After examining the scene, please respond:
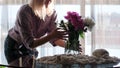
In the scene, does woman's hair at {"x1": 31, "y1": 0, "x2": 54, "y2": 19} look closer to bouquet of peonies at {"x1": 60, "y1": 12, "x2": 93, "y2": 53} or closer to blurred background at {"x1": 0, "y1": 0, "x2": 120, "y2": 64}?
bouquet of peonies at {"x1": 60, "y1": 12, "x2": 93, "y2": 53}

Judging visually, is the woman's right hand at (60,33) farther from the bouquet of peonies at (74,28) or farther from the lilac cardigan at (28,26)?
the lilac cardigan at (28,26)

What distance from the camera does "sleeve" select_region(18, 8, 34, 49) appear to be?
6.41 feet

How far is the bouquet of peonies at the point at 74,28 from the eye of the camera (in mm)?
1653

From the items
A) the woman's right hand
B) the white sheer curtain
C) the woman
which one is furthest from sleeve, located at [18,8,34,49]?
the white sheer curtain

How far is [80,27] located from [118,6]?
167 cm

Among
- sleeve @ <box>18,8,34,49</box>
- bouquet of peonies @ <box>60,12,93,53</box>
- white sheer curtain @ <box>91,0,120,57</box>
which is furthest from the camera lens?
white sheer curtain @ <box>91,0,120,57</box>

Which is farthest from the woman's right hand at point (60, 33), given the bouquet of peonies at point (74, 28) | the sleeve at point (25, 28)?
the sleeve at point (25, 28)

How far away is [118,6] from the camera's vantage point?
3209mm

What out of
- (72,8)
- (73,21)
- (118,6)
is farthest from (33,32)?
(118,6)

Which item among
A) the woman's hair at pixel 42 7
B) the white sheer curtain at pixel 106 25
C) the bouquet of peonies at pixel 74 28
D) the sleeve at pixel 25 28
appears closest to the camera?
the bouquet of peonies at pixel 74 28

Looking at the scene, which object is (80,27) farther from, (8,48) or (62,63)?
(8,48)

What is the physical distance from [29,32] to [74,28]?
0.43 metres

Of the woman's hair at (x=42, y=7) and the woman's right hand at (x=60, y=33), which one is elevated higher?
the woman's hair at (x=42, y=7)

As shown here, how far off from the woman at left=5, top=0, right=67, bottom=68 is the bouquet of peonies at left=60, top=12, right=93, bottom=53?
0.20 m
